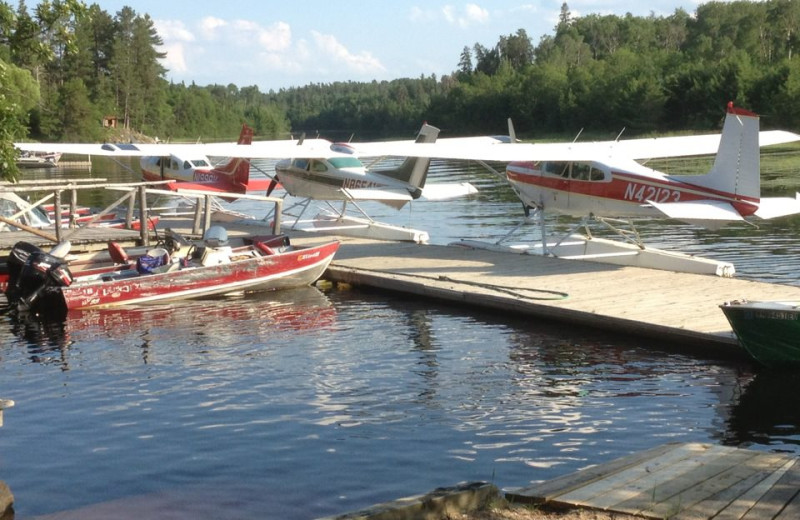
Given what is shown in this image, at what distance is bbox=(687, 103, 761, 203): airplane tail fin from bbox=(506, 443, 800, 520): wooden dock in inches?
342

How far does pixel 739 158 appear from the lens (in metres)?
15.0

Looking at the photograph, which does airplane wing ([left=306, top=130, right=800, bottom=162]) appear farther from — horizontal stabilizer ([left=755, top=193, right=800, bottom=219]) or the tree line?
the tree line

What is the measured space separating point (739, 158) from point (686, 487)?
984 cm

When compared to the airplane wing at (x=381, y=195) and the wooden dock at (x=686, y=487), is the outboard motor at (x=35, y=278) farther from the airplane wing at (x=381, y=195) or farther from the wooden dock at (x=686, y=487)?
the wooden dock at (x=686, y=487)

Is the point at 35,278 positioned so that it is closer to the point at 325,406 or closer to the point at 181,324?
the point at 181,324

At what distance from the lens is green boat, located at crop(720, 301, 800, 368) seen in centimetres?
1028

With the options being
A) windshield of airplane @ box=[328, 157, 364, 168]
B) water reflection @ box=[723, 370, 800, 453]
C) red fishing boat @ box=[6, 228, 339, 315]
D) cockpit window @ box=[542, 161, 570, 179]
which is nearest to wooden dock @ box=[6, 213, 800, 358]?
water reflection @ box=[723, 370, 800, 453]

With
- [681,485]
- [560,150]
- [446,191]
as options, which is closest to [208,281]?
[560,150]

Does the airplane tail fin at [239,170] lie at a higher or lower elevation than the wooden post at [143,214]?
higher

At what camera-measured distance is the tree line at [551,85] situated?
244 ft

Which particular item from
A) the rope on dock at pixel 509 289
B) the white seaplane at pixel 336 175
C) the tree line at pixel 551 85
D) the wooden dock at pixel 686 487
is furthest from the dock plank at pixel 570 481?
the tree line at pixel 551 85

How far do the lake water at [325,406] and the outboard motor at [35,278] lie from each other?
473 millimetres

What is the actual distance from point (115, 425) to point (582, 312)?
238 inches

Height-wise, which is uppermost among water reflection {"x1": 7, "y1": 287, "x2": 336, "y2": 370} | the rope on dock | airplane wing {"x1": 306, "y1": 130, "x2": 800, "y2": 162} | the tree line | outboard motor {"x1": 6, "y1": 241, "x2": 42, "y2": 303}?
the tree line
